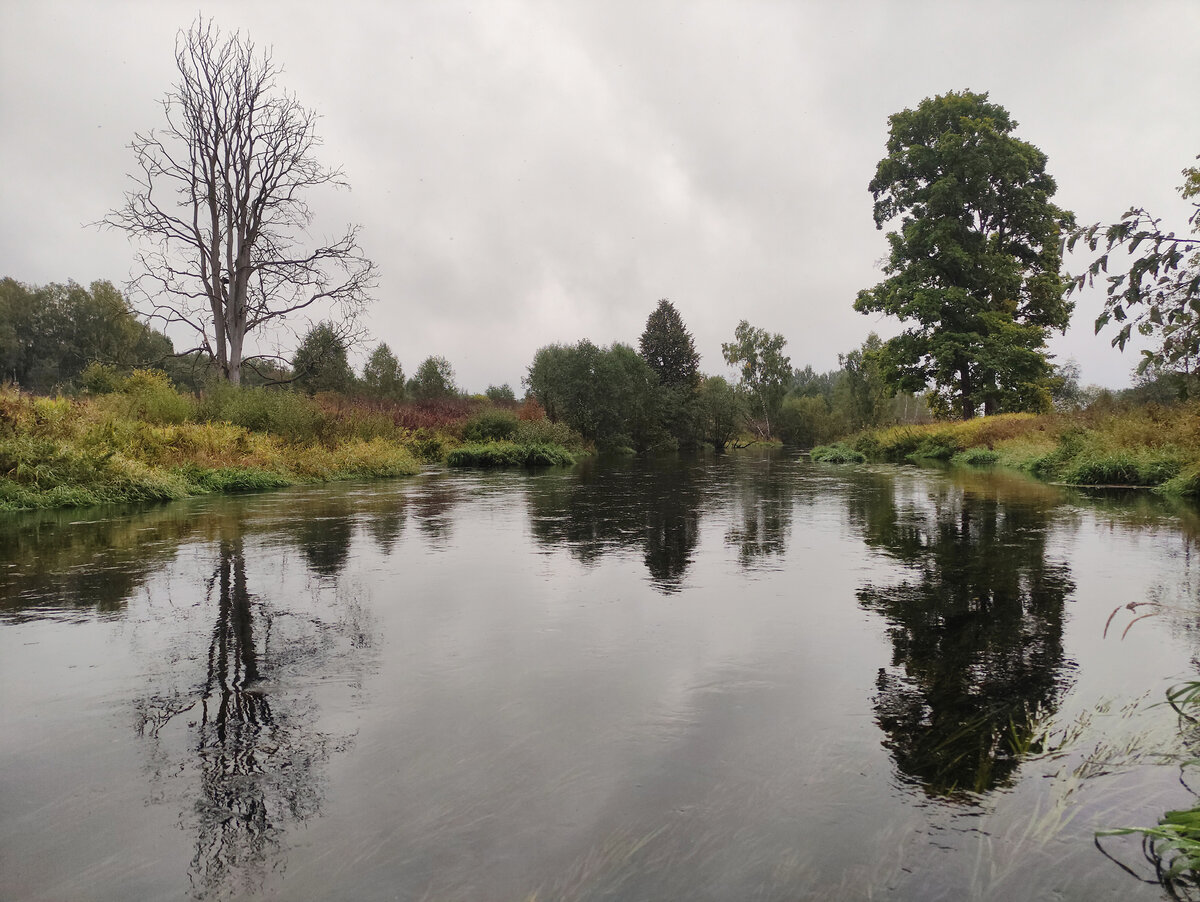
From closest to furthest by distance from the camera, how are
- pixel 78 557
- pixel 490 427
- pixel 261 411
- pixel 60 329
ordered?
pixel 78 557
pixel 261 411
pixel 490 427
pixel 60 329

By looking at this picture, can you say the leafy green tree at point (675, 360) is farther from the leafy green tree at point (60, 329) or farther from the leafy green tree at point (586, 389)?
the leafy green tree at point (60, 329)

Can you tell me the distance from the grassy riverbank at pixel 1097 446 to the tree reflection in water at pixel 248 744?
46.0 feet

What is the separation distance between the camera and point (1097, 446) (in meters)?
15.4

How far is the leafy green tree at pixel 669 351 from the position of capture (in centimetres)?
6412

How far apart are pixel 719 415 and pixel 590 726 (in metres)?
61.9

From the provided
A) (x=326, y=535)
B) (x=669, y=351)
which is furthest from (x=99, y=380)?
(x=669, y=351)

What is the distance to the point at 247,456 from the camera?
17000 millimetres

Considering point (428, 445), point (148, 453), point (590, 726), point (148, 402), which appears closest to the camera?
point (590, 726)

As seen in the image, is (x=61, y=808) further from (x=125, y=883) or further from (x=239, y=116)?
(x=239, y=116)

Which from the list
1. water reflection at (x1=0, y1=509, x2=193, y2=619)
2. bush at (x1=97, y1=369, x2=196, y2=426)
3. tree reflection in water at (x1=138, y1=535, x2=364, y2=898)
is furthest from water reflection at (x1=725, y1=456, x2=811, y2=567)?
bush at (x1=97, y1=369, x2=196, y2=426)

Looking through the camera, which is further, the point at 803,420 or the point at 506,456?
the point at 803,420

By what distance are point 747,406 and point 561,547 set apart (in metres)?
64.7

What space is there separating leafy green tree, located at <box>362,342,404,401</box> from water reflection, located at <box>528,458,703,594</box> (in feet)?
92.8

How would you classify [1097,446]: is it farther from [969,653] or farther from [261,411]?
[261,411]
